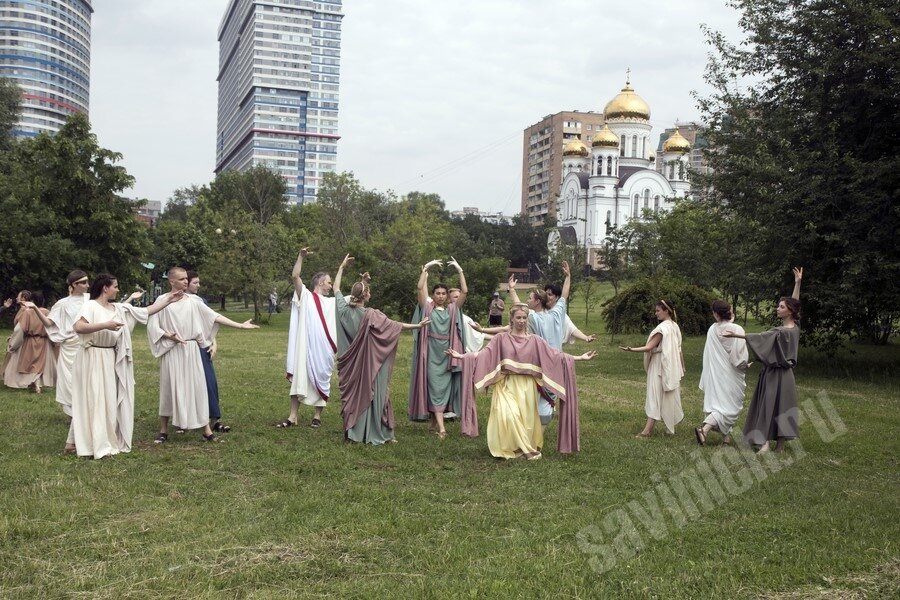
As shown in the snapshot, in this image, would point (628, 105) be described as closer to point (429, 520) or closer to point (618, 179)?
point (618, 179)

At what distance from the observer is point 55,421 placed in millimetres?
11445

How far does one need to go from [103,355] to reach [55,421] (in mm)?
2843

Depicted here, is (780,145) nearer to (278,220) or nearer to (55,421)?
(55,421)

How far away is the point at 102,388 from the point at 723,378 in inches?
284

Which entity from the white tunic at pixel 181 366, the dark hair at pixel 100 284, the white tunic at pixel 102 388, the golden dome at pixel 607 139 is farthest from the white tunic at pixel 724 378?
the golden dome at pixel 607 139

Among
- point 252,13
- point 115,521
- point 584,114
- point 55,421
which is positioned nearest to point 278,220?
point 55,421

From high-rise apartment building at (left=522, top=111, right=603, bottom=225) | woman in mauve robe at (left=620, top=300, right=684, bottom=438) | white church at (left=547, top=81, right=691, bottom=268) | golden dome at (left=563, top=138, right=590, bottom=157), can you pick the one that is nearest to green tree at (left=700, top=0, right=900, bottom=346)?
woman in mauve robe at (left=620, top=300, right=684, bottom=438)

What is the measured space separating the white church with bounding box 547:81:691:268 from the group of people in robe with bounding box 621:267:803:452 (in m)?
80.9

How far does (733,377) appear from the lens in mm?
10836

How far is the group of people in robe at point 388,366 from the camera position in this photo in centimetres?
928

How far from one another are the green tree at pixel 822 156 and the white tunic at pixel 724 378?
7.56 m

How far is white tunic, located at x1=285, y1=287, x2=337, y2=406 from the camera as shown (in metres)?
11.4

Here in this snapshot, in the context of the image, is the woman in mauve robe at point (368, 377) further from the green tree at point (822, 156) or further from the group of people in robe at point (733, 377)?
the green tree at point (822, 156)

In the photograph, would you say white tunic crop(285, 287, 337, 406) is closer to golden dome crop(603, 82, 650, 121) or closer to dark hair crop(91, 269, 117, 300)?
dark hair crop(91, 269, 117, 300)
